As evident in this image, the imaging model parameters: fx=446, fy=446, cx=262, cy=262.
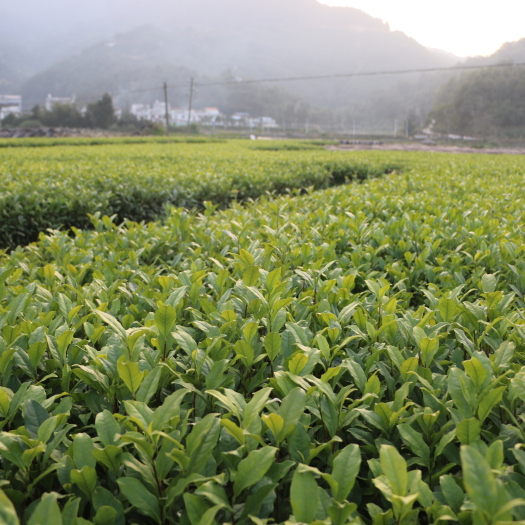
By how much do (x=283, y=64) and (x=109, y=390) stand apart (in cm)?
21607

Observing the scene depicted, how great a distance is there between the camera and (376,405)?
117cm

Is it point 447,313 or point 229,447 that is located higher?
point 447,313

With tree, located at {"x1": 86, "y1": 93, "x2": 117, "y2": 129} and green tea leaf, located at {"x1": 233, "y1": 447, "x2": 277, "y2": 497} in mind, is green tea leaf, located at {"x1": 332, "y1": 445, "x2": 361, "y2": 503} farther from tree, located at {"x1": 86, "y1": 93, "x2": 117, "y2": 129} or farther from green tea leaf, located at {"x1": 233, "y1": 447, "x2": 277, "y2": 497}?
tree, located at {"x1": 86, "y1": 93, "x2": 117, "y2": 129}

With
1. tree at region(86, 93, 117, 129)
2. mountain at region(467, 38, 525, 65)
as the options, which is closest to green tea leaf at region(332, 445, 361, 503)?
tree at region(86, 93, 117, 129)

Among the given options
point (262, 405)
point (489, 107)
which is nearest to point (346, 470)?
point (262, 405)

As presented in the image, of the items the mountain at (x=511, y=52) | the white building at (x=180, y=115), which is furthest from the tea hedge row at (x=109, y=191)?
the white building at (x=180, y=115)

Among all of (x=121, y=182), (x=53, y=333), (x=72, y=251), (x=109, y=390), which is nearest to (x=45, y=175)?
(x=121, y=182)

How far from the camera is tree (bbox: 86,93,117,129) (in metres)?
67.1

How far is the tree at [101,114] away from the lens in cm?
6706

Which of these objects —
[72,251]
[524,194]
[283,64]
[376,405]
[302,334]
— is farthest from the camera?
[283,64]

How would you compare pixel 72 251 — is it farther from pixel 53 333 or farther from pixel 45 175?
pixel 45 175

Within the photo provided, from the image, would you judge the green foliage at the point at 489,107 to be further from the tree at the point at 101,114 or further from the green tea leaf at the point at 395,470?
the green tea leaf at the point at 395,470

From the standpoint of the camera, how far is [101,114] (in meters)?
67.5

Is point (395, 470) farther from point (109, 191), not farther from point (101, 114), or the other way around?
point (101, 114)
